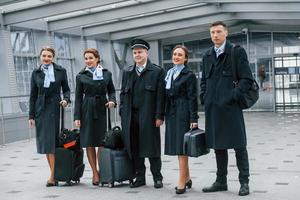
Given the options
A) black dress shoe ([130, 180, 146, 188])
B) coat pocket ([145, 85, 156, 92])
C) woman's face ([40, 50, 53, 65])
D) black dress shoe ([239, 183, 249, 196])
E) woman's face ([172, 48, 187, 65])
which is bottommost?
black dress shoe ([130, 180, 146, 188])

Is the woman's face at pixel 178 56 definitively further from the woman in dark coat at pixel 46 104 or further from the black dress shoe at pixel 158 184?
the woman in dark coat at pixel 46 104

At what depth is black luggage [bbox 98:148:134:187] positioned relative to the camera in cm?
592

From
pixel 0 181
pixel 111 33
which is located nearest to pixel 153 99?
pixel 0 181

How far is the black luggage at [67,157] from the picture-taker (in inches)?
245

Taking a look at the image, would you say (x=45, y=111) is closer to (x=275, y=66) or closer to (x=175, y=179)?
(x=175, y=179)

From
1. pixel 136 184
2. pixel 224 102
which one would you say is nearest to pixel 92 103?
pixel 136 184

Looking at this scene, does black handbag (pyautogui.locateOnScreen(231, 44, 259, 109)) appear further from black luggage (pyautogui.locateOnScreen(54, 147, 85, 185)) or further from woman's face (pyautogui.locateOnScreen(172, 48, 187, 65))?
black luggage (pyautogui.locateOnScreen(54, 147, 85, 185))

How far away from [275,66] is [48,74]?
57.5ft

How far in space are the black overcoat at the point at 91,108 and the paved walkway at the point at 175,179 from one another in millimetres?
576

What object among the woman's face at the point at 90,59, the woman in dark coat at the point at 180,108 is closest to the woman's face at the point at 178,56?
the woman in dark coat at the point at 180,108

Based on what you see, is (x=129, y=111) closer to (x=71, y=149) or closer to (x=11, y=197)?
(x=71, y=149)

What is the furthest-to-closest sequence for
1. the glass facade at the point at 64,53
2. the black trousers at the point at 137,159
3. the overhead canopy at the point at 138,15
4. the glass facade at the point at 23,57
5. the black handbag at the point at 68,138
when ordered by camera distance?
the glass facade at the point at 64,53
the glass facade at the point at 23,57
the overhead canopy at the point at 138,15
the black handbag at the point at 68,138
the black trousers at the point at 137,159

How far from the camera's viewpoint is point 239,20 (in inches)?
806

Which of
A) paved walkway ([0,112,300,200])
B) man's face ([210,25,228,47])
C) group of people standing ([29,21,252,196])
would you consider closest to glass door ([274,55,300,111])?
paved walkway ([0,112,300,200])
